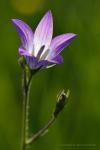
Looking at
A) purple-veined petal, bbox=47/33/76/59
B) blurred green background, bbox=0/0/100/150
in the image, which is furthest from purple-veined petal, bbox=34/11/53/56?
blurred green background, bbox=0/0/100/150

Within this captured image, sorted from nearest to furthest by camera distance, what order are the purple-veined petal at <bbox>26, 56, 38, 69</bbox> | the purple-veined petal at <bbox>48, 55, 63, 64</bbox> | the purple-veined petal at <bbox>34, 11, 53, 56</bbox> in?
the purple-veined petal at <bbox>48, 55, 63, 64</bbox>, the purple-veined petal at <bbox>26, 56, 38, 69</bbox>, the purple-veined petal at <bbox>34, 11, 53, 56</bbox>

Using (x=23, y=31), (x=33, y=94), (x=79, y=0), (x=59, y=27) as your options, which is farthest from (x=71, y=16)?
(x=23, y=31)

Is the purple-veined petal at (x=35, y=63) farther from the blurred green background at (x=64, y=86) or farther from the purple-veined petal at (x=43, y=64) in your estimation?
the blurred green background at (x=64, y=86)

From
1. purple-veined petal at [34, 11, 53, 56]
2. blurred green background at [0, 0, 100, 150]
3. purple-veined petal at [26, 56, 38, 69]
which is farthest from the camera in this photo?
blurred green background at [0, 0, 100, 150]

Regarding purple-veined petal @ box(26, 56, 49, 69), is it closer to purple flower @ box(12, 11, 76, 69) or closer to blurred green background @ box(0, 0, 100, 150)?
purple flower @ box(12, 11, 76, 69)

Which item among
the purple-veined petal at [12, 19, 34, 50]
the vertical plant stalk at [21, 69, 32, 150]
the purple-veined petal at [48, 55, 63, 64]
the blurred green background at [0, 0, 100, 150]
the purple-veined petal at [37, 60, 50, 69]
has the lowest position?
the blurred green background at [0, 0, 100, 150]

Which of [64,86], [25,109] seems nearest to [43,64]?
[25,109]

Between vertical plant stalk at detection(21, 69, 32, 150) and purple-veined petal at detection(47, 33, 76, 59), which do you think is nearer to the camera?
vertical plant stalk at detection(21, 69, 32, 150)
